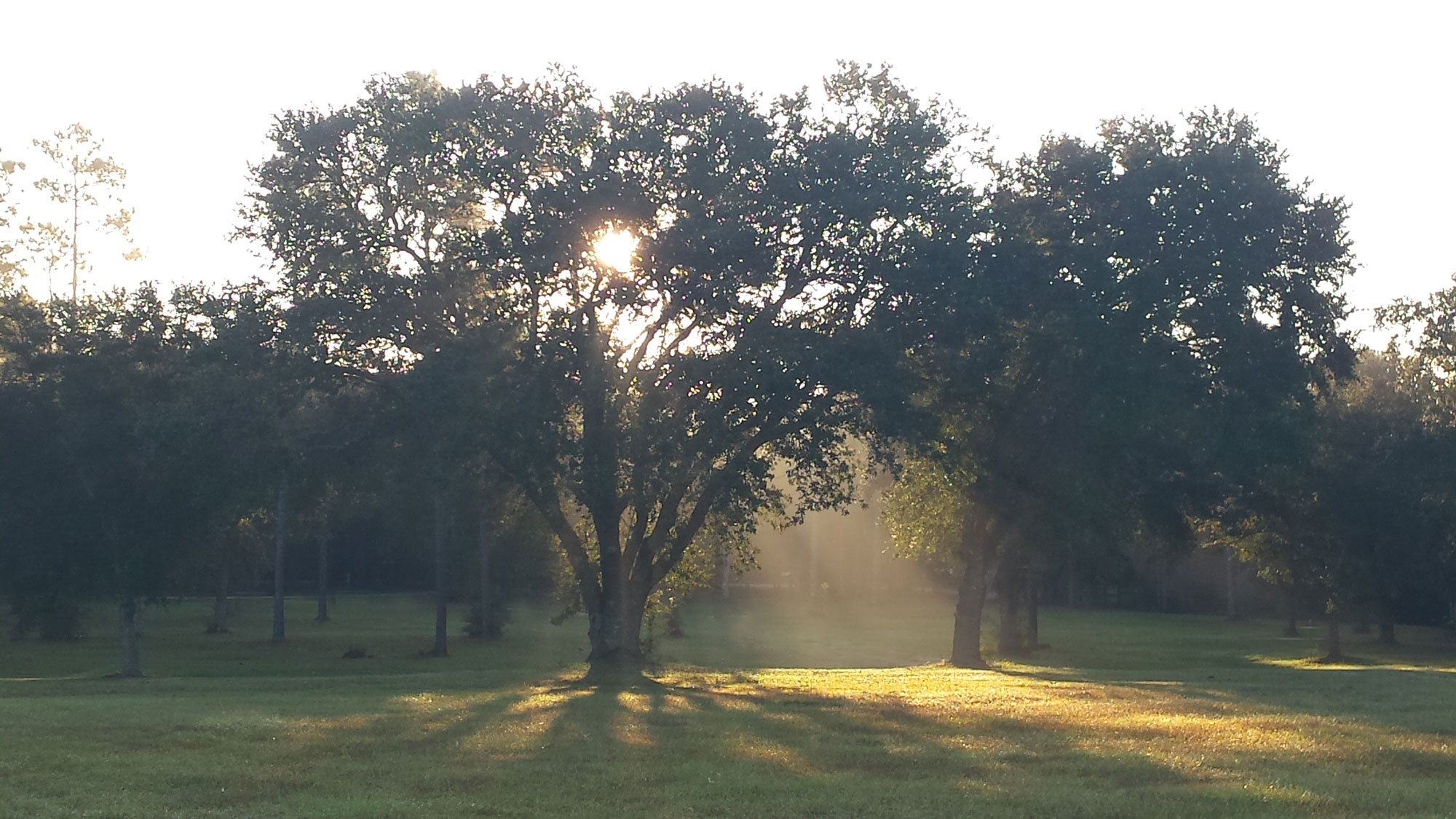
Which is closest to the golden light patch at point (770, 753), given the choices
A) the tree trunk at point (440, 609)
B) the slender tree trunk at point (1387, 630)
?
the tree trunk at point (440, 609)

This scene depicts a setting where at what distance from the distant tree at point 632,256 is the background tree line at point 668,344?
77mm

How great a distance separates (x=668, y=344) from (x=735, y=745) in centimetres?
1459

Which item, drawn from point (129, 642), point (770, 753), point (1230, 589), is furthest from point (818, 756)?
point (1230, 589)

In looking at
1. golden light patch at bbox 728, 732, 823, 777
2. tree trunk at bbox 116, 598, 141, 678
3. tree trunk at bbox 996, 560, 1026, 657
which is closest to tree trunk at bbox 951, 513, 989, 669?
tree trunk at bbox 996, 560, 1026, 657

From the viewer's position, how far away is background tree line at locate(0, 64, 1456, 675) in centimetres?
2741

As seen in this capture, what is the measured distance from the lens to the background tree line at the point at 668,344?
89.9 ft

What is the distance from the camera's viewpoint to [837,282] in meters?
29.4

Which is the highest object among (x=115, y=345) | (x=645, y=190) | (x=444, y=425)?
(x=645, y=190)

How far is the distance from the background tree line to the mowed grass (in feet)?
14.0

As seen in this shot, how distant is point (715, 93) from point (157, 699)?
15642 mm

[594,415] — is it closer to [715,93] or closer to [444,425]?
[444,425]

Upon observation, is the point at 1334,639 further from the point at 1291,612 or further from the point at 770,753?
the point at 770,753

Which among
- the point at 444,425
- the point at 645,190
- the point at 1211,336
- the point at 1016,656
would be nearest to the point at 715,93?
the point at 645,190

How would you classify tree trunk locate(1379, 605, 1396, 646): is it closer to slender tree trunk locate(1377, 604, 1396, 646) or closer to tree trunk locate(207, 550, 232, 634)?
slender tree trunk locate(1377, 604, 1396, 646)
